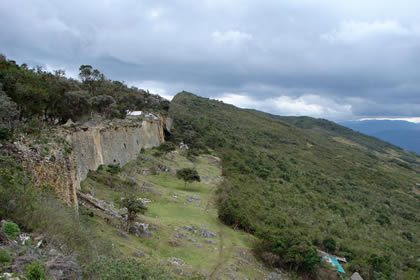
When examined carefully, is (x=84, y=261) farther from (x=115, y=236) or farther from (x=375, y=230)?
(x=375, y=230)

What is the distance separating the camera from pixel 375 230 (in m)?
40.8

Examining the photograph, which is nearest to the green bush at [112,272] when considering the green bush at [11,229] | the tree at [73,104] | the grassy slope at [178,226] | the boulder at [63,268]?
the boulder at [63,268]

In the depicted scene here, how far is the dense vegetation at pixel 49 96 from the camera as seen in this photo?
23406 mm

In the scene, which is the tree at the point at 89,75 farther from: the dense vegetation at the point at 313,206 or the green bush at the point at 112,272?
the green bush at the point at 112,272

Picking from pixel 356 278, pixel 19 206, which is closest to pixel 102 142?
pixel 19 206

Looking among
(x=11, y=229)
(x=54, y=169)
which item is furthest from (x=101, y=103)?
(x=11, y=229)

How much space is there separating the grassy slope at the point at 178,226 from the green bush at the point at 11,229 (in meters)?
7.11

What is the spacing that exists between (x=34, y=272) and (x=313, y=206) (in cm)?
4325

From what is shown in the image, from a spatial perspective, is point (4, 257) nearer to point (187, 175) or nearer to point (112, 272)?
point (112, 272)

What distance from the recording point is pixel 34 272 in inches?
262

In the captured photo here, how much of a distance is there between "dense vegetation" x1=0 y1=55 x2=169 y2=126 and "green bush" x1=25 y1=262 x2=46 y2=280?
12.0 metres

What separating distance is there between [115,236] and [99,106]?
2933 centimetres

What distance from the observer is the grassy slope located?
17078 mm

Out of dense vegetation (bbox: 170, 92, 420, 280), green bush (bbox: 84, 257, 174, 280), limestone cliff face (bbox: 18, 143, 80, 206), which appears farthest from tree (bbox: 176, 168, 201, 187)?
green bush (bbox: 84, 257, 174, 280)
